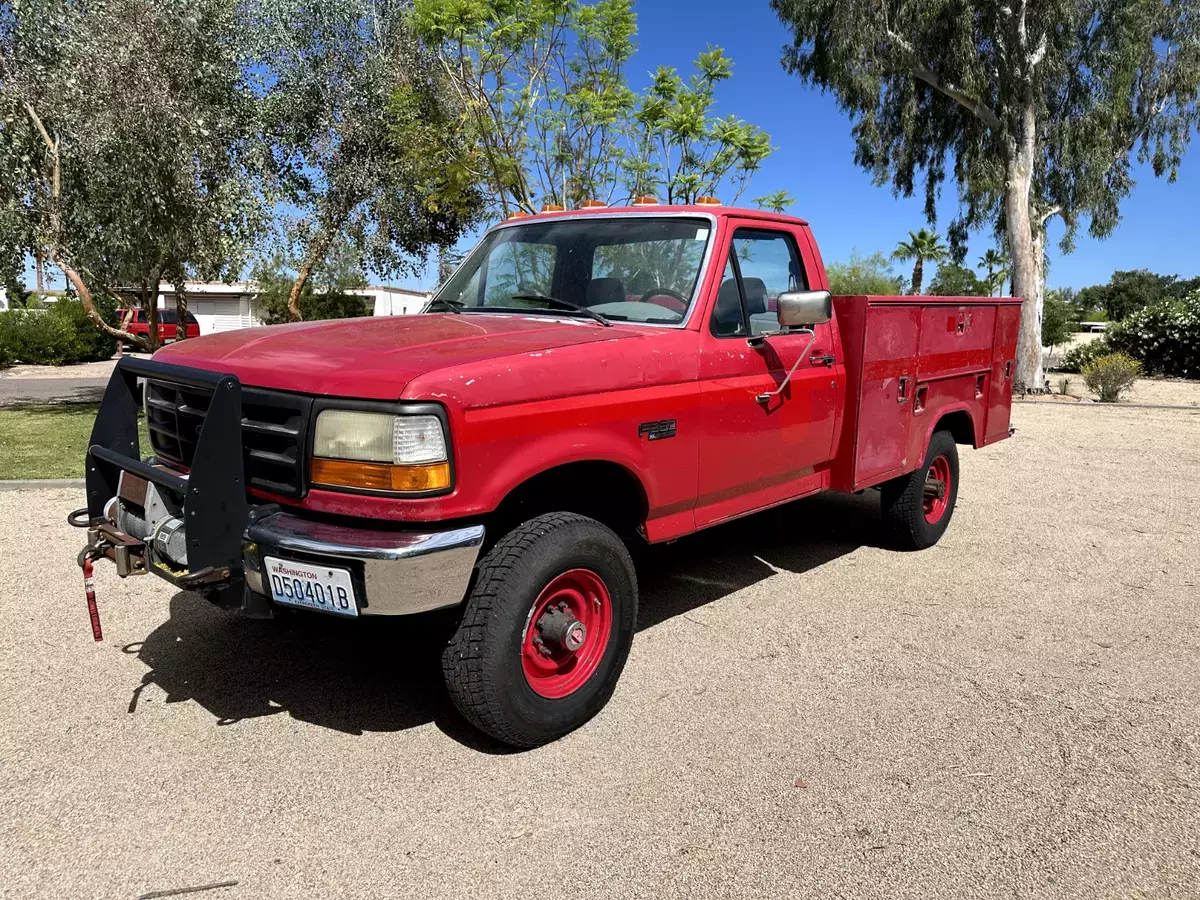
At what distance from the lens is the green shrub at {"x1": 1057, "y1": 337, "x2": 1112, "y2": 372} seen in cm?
2266

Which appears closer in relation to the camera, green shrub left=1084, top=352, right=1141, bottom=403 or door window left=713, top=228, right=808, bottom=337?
door window left=713, top=228, right=808, bottom=337

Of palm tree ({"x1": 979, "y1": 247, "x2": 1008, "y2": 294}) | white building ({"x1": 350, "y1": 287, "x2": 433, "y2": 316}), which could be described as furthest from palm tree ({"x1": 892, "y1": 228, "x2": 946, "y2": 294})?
white building ({"x1": 350, "y1": 287, "x2": 433, "y2": 316})

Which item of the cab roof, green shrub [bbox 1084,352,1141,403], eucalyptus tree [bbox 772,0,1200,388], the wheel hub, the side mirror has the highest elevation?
eucalyptus tree [bbox 772,0,1200,388]

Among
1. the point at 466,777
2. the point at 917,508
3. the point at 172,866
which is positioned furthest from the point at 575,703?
the point at 917,508

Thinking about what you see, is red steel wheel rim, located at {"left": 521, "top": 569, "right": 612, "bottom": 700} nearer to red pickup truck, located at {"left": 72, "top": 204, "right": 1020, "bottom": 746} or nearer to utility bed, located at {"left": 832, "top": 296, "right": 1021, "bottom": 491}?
red pickup truck, located at {"left": 72, "top": 204, "right": 1020, "bottom": 746}

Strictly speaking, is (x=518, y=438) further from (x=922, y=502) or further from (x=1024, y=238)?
(x=1024, y=238)

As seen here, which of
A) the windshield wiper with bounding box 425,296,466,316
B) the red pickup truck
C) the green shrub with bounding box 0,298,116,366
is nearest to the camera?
the red pickup truck

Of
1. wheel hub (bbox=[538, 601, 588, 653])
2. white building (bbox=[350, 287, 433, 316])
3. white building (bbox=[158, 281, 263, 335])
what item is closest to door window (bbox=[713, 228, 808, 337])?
wheel hub (bbox=[538, 601, 588, 653])

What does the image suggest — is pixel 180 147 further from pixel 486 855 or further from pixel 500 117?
pixel 486 855

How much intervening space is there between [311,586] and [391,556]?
1.04ft

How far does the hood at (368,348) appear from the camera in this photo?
9.29 feet

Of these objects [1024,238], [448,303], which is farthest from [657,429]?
[1024,238]

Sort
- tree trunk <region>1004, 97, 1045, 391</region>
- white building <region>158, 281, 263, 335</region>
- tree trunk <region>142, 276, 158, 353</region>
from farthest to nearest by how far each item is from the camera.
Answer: white building <region>158, 281, 263, 335</region> < tree trunk <region>1004, 97, 1045, 391</region> < tree trunk <region>142, 276, 158, 353</region>

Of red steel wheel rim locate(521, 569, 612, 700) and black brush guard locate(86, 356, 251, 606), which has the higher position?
black brush guard locate(86, 356, 251, 606)
